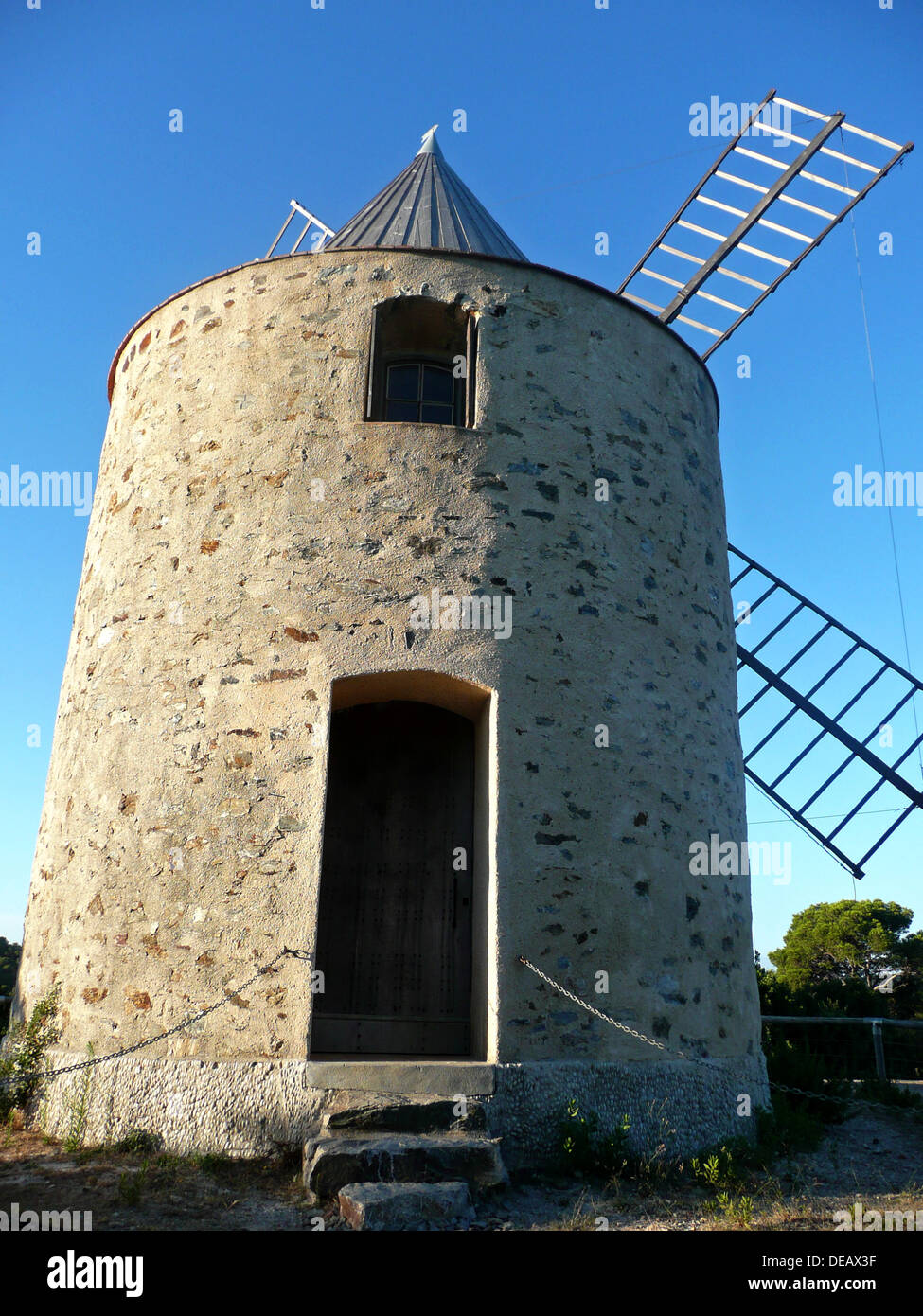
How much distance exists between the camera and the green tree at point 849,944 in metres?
22.0

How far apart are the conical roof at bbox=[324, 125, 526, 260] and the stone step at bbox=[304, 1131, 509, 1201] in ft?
22.6

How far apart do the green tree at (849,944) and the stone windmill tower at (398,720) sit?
1733 cm

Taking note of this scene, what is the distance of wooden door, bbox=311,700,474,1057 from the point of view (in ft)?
21.6

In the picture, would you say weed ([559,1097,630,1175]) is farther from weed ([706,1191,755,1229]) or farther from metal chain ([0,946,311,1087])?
metal chain ([0,946,311,1087])

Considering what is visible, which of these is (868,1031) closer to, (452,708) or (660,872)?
(660,872)

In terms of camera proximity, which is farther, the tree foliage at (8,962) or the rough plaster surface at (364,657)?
the tree foliage at (8,962)

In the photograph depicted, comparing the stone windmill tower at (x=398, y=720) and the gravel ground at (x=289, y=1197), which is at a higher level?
the stone windmill tower at (x=398, y=720)

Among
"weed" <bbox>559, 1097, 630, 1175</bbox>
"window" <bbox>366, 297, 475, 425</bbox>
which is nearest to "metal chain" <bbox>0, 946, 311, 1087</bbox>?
"weed" <bbox>559, 1097, 630, 1175</bbox>

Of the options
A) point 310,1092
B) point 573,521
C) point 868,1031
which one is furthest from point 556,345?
point 868,1031

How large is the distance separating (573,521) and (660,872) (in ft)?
7.75

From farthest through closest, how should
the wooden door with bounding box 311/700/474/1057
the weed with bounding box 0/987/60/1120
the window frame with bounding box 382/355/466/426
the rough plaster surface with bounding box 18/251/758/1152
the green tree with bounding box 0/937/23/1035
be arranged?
the green tree with bounding box 0/937/23/1035 → the window frame with bounding box 382/355/466/426 → the wooden door with bounding box 311/700/474/1057 → the weed with bounding box 0/987/60/1120 → the rough plaster surface with bounding box 18/251/758/1152

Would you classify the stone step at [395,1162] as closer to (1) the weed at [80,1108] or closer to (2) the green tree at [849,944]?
(1) the weed at [80,1108]

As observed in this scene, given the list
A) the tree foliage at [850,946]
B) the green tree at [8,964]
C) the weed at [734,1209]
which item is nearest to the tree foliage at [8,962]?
the green tree at [8,964]

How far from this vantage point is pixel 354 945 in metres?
6.85
